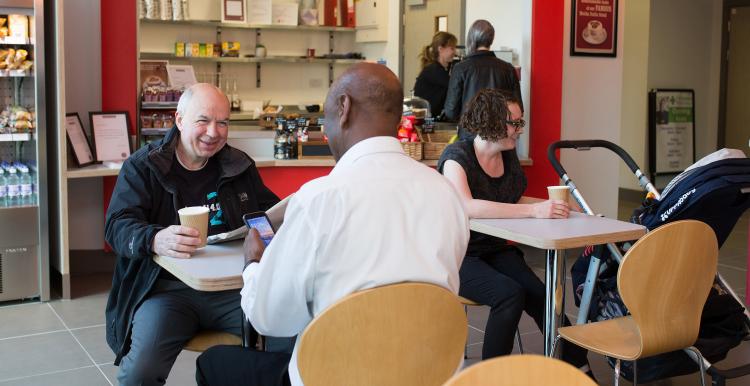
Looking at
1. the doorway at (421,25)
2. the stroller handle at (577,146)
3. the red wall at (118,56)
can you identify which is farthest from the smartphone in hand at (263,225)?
the doorway at (421,25)

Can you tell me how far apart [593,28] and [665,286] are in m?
4.18

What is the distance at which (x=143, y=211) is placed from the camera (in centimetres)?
298

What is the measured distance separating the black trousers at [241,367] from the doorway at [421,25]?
6.07 metres

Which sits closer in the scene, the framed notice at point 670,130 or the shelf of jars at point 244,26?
the shelf of jars at point 244,26

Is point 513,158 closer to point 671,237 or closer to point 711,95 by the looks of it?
point 671,237

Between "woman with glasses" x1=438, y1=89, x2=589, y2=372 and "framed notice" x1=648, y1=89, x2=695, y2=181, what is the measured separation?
6456mm

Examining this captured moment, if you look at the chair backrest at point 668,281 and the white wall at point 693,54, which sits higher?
the white wall at point 693,54

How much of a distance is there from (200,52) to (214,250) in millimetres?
6208

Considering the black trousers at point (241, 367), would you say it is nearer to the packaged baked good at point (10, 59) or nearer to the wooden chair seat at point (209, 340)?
the wooden chair seat at point (209, 340)

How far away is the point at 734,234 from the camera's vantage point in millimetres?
7945

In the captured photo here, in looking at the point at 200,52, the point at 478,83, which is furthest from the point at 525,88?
the point at 200,52

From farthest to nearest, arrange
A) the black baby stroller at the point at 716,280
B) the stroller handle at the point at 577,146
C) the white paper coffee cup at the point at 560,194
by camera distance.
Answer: the stroller handle at the point at 577,146
the white paper coffee cup at the point at 560,194
the black baby stroller at the point at 716,280

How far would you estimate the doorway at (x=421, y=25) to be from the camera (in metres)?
8.26

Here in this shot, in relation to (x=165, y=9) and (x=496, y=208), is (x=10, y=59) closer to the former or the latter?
(x=496, y=208)
